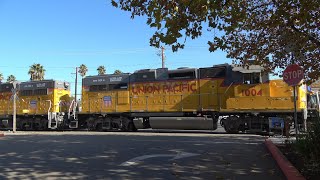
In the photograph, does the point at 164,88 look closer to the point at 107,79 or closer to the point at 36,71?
the point at 107,79

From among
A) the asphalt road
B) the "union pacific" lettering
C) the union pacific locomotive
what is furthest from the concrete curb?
the "union pacific" lettering

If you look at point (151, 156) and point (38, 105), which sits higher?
point (38, 105)

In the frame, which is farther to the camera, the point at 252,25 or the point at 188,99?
the point at 188,99

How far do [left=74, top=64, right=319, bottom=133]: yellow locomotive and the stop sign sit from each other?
816cm

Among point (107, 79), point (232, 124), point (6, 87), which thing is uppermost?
point (107, 79)

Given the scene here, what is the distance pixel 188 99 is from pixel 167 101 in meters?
1.40

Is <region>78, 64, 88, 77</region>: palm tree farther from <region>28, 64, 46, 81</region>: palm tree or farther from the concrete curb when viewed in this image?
the concrete curb

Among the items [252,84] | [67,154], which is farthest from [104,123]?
[67,154]

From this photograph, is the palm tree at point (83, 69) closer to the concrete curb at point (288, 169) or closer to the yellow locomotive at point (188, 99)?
the yellow locomotive at point (188, 99)

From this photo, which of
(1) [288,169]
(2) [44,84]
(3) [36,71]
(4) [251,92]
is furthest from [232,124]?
(3) [36,71]

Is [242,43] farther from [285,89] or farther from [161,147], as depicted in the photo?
[285,89]

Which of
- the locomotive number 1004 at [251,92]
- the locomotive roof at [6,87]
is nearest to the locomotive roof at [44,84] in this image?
the locomotive roof at [6,87]

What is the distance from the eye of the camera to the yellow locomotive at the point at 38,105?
28.4 metres

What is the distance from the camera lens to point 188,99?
22.9 m
